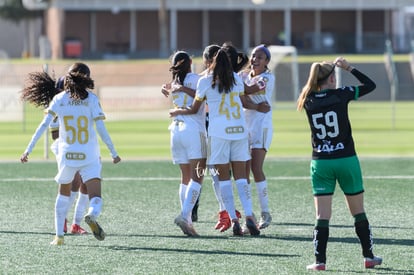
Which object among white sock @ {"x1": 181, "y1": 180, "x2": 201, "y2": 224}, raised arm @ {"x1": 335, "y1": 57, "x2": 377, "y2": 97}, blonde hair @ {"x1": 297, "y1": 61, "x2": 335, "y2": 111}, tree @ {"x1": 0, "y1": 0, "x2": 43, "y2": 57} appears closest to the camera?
blonde hair @ {"x1": 297, "y1": 61, "x2": 335, "y2": 111}

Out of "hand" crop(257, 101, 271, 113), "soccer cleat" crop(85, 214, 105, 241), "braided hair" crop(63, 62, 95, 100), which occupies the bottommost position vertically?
"soccer cleat" crop(85, 214, 105, 241)

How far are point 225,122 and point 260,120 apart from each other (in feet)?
3.48

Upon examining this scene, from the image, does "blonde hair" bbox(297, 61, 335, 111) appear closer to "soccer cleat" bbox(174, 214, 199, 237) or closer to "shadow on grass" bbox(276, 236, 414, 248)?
"shadow on grass" bbox(276, 236, 414, 248)

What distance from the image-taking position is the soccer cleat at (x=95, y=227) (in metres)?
10.5

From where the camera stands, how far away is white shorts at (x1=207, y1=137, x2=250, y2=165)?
11445 mm

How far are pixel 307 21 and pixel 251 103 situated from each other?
50.5 meters

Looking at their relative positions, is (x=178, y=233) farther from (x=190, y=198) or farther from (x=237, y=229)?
(x=237, y=229)

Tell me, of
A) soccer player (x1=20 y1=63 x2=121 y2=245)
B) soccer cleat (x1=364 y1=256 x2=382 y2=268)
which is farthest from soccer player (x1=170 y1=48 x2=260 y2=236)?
soccer cleat (x1=364 y1=256 x2=382 y2=268)

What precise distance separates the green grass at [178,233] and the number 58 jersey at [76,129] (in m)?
0.90

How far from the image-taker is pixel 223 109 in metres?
11.4

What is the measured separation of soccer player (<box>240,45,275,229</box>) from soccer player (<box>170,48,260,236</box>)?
1.39 feet

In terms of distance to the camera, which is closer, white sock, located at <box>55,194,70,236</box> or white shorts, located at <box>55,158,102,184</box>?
white shorts, located at <box>55,158,102,184</box>

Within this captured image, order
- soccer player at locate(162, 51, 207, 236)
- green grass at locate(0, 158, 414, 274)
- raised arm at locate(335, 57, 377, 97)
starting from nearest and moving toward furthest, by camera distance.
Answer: raised arm at locate(335, 57, 377, 97)
green grass at locate(0, 158, 414, 274)
soccer player at locate(162, 51, 207, 236)

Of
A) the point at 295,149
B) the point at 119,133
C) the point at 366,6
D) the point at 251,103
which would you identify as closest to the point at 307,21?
the point at 366,6
